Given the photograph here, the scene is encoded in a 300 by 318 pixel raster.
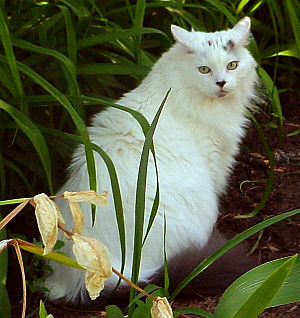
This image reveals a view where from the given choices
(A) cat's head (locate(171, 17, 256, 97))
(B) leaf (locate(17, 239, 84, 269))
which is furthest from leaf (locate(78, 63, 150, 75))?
(B) leaf (locate(17, 239, 84, 269))

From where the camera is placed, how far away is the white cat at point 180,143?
2.22 metres

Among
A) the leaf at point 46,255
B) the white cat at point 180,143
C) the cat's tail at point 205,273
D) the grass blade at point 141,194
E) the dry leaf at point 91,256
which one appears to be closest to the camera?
the dry leaf at point 91,256

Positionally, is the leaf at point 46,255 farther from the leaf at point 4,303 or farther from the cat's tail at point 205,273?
the cat's tail at point 205,273

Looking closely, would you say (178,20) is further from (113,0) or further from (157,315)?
(157,315)

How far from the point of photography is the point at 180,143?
95.6 inches

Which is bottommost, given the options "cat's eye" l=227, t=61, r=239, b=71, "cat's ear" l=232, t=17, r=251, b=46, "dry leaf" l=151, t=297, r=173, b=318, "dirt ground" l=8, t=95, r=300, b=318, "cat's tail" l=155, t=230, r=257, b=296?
"dirt ground" l=8, t=95, r=300, b=318

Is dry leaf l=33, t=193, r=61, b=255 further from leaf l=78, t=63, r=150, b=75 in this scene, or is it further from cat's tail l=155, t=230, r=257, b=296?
leaf l=78, t=63, r=150, b=75

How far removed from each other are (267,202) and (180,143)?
689 millimetres

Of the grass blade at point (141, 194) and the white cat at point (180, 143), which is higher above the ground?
the grass blade at point (141, 194)

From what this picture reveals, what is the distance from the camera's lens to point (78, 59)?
8.61 ft

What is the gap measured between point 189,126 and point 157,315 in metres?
1.70

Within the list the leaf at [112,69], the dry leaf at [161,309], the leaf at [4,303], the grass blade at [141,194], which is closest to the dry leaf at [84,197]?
the dry leaf at [161,309]

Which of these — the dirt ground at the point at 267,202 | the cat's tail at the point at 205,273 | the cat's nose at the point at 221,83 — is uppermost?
the cat's nose at the point at 221,83

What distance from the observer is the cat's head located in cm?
238
